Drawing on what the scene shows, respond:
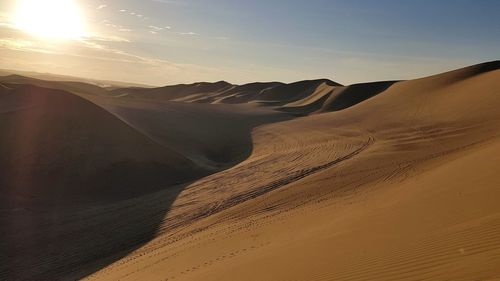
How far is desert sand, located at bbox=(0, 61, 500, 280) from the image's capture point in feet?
25.0

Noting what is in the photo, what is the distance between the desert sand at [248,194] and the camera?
7.62m

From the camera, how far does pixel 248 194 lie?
50.0 ft

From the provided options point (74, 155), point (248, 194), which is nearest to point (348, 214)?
point (248, 194)

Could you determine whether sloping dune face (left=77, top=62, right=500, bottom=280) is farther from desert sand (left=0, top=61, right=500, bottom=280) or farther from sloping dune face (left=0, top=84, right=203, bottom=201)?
sloping dune face (left=0, top=84, right=203, bottom=201)

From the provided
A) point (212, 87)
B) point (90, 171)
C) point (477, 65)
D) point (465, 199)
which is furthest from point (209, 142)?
point (212, 87)

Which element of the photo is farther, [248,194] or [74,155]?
[74,155]

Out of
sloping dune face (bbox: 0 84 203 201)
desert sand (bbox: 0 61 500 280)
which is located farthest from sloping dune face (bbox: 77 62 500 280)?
sloping dune face (bbox: 0 84 203 201)

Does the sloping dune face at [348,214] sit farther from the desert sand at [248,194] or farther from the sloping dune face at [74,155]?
the sloping dune face at [74,155]

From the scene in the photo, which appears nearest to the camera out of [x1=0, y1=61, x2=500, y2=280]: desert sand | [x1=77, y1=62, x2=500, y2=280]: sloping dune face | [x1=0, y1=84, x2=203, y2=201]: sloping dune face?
[x1=77, y1=62, x2=500, y2=280]: sloping dune face

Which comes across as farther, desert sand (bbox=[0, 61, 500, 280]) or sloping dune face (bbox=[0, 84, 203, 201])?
sloping dune face (bbox=[0, 84, 203, 201])

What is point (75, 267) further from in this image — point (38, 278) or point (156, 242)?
point (156, 242)

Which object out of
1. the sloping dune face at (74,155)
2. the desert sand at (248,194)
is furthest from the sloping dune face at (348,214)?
the sloping dune face at (74,155)

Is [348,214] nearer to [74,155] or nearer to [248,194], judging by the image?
[248,194]

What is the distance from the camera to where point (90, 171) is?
20391 mm
